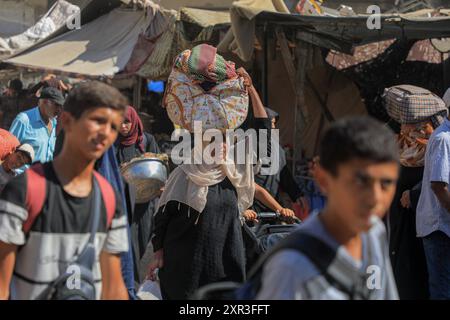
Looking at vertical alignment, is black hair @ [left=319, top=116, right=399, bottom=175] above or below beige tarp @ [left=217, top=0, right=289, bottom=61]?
above

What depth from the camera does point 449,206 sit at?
197 inches

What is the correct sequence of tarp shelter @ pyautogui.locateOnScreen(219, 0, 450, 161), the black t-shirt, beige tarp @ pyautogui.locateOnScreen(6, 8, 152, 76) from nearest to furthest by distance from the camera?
the black t-shirt → tarp shelter @ pyautogui.locateOnScreen(219, 0, 450, 161) → beige tarp @ pyautogui.locateOnScreen(6, 8, 152, 76)

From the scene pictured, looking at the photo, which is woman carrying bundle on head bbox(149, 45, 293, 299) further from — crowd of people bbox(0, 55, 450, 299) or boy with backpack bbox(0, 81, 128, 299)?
boy with backpack bbox(0, 81, 128, 299)

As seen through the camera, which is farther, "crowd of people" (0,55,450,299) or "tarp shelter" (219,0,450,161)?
"tarp shelter" (219,0,450,161)

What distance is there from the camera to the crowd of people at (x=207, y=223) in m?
2.56

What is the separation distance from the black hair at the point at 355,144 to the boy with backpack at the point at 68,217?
3.19 feet

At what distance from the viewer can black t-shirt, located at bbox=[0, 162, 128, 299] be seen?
10.1 ft

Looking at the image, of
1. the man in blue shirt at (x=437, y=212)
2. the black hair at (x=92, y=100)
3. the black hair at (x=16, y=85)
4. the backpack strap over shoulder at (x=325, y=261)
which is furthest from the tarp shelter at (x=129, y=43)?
the backpack strap over shoulder at (x=325, y=261)

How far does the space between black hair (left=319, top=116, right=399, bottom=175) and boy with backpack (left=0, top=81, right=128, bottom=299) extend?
0.97 metres

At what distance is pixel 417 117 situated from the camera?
5.51 meters

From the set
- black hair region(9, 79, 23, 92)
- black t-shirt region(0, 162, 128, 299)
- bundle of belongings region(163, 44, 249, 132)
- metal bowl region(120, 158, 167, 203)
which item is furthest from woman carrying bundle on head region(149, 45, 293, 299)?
black hair region(9, 79, 23, 92)
